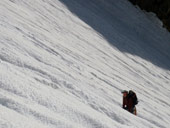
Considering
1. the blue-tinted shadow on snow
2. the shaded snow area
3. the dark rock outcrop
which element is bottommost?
the shaded snow area

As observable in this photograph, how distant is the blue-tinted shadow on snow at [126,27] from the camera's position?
13.1m

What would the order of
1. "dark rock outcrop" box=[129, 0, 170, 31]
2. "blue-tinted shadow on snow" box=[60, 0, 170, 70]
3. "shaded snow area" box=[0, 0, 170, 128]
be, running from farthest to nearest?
"dark rock outcrop" box=[129, 0, 170, 31] → "blue-tinted shadow on snow" box=[60, 0, 170, 70] → "shaded snow area" box=[0, 0, 170, 128]

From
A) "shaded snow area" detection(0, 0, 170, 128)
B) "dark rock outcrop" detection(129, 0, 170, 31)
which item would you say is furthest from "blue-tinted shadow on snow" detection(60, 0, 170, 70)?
"dark rock outcrop" detection(129, 0, 170, 31)

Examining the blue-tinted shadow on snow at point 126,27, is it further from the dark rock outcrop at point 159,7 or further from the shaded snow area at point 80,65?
the dark rock outcrop at point 159,7

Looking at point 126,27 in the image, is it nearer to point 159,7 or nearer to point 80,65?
point 159,7

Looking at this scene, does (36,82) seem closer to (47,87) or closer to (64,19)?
(47,87)

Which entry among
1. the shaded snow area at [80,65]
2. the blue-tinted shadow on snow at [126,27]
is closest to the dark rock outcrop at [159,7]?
the blue-tinted shadow on snow at [126,27]

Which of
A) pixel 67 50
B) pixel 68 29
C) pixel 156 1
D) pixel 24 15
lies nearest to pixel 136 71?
pixel 68 29

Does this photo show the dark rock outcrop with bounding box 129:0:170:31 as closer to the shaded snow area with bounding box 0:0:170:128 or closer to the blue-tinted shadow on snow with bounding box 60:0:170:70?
the blue-tinted shadow on snow with bounding box 60:0:170:70

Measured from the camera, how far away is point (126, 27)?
15133 millimetres

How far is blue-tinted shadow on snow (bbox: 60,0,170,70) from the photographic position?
1305cm

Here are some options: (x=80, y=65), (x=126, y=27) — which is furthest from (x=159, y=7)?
(x=80, y=65)

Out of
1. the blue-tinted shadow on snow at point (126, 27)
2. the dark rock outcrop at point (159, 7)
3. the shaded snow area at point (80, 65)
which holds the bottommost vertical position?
the shaded snow area at point (80, 65)

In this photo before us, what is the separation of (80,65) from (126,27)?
24.8 ft
